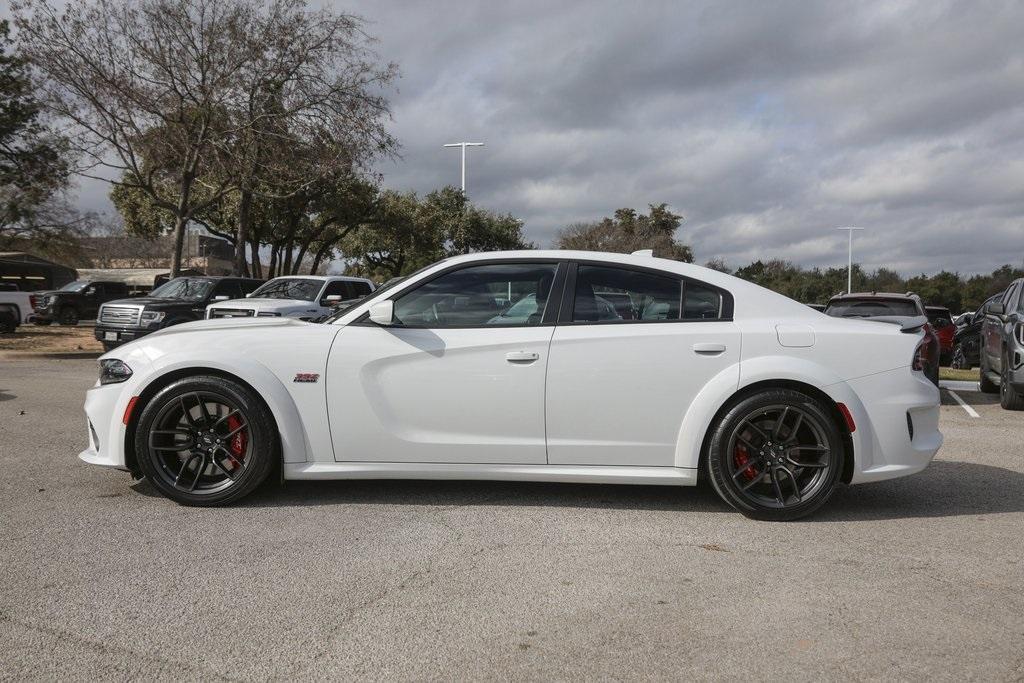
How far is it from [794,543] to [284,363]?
298 cm

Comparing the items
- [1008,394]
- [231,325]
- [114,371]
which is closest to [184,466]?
[114,371]

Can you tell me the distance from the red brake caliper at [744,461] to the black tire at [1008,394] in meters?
7.03

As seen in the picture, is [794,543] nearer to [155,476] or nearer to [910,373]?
[910,373]

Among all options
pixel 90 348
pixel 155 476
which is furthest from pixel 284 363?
→ pixel 90 348

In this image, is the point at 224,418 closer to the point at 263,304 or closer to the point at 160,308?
the point at 263,304

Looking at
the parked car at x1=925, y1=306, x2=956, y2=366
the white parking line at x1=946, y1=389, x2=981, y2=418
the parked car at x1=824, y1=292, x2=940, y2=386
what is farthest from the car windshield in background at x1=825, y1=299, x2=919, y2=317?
the parked car at x1=925, y1=306, x2=956, y2=366

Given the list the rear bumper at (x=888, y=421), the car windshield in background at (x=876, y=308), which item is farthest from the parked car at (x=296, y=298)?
the rear bumper at (x=888, y=421)

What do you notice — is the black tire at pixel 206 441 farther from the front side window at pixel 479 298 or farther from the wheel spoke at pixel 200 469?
the front side window at pixel 479 298

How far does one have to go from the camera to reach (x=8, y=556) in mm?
4016

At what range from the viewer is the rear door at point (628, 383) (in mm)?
4793

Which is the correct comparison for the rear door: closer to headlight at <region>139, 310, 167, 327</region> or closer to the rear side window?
the rear side window

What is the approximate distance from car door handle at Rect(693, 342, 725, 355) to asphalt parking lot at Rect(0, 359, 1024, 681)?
96 cm

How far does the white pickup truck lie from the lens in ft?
75.8

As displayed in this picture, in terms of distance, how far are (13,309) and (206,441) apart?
22.0 meters
